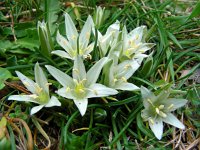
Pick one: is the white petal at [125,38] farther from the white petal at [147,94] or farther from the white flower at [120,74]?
the white petal at [147,94]

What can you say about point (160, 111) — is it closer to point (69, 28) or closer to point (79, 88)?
point (79, 88)

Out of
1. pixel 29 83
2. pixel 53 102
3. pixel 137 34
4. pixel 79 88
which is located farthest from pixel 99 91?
pixel 137 34

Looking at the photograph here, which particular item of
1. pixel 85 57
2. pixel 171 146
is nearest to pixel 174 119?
pixel 171 146

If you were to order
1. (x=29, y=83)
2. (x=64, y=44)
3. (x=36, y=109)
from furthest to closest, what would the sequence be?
(x=64, y=44) < (x=29, y=83) < (x=36, y=109)

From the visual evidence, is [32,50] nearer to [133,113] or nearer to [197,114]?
[133,113]

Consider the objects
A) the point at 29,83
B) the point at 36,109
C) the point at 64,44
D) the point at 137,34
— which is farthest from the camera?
the point at 137,34

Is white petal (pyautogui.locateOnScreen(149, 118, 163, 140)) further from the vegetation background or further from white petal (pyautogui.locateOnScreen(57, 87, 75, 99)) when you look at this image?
white petal (pyautogui.locateOnScreen(57, 87, 75, 99))
